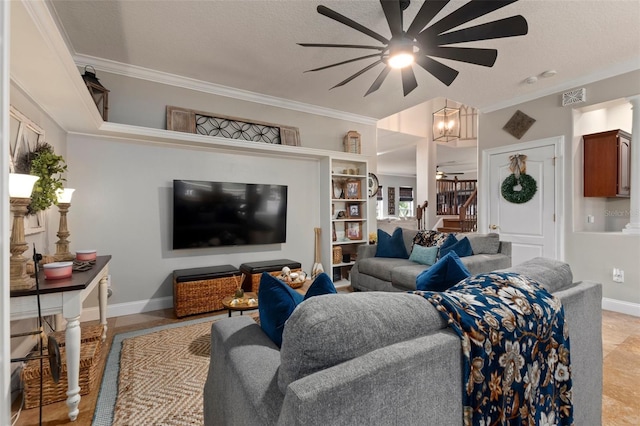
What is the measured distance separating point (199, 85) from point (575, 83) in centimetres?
469

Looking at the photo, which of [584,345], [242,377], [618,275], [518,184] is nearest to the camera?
[242,377]

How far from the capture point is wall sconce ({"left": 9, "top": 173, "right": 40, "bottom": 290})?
5.22ft

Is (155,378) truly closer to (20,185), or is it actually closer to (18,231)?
(18,231)

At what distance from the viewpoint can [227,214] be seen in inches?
151

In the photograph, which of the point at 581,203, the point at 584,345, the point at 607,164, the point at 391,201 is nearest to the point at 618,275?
the point at 581,203

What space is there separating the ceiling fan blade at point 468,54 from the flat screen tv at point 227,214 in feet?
8.43

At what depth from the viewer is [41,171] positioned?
213 cm

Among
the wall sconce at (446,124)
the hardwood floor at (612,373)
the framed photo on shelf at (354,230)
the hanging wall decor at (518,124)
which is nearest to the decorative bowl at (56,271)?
the hardwood floor at (612,373)

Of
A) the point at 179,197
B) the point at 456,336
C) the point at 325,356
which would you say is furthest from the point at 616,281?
the point at 179,197

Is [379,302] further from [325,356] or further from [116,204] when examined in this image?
[116,204]

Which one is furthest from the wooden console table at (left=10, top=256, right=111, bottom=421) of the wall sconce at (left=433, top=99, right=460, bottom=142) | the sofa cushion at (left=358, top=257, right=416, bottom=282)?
the wall sconce at (left=433, top=99, right=460, bottom=142)

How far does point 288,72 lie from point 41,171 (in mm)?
2490

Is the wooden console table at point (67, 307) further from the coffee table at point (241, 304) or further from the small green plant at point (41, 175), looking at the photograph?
the coffee table at point (241, 304)

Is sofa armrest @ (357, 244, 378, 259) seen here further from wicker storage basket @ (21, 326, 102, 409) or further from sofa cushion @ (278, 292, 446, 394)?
sofa cushion @ (278, 292, 446, 394)
